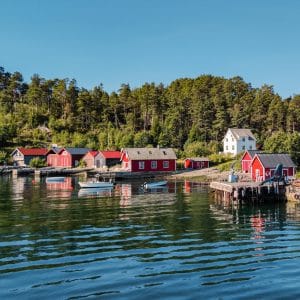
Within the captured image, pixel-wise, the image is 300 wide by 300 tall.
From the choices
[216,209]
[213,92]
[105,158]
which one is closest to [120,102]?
[213,92]

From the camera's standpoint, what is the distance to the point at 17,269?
66.6 ft

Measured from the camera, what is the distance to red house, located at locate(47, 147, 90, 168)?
336 feet

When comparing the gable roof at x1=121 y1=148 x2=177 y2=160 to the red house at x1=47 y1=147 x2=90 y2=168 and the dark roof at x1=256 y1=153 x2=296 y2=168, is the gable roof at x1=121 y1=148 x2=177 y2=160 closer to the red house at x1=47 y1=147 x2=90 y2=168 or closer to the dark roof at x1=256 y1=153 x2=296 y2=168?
the red house at x1=47 y1=147 x2=90 y2=168

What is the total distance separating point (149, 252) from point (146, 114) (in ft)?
361

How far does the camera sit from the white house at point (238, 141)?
326 feet

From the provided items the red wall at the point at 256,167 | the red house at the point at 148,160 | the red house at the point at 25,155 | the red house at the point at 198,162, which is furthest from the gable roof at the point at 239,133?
the red house at the point at 25,155

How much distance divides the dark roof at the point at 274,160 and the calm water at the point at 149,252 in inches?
674

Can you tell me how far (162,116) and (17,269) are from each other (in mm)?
110834

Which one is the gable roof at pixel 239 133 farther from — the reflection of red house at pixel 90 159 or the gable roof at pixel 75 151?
the gable roof at pixel 75 151

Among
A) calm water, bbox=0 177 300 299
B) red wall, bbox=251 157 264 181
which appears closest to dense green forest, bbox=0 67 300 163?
red wall, bbox=251 157 264 181

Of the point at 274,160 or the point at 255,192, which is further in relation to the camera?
the point at 274,160

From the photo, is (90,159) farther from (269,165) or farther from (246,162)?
(269,165)

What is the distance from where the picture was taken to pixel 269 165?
2351 inches

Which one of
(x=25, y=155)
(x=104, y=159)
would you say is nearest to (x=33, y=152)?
(x=25, y=155)
